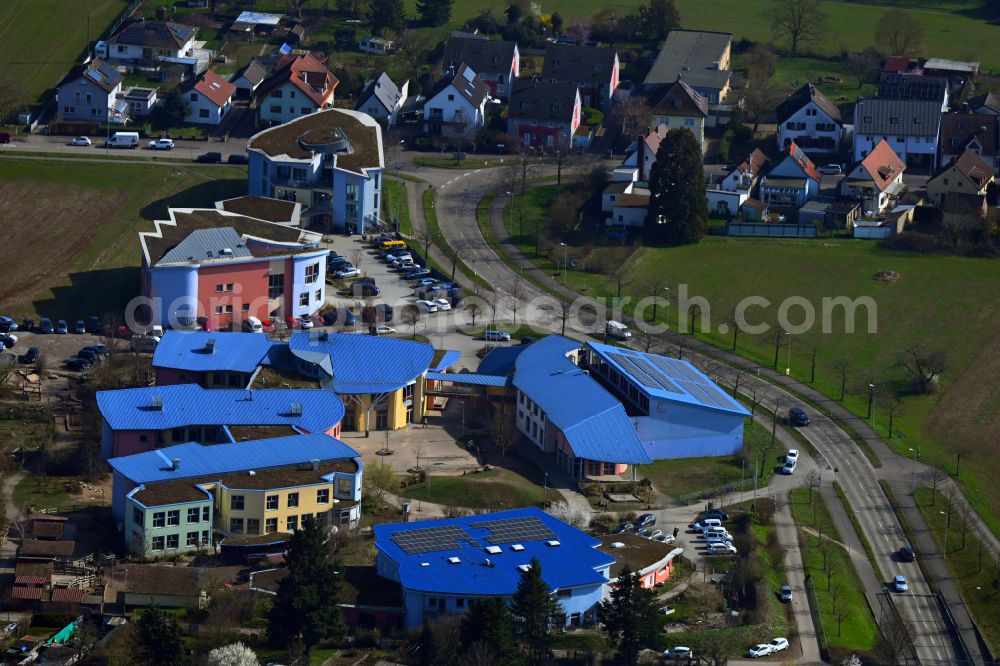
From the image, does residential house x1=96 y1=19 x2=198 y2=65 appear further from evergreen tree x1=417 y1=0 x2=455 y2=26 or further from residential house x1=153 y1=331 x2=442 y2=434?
residential house x1=153 y1=331 x2=442 y2=434

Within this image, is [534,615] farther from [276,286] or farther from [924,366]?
[276,286]

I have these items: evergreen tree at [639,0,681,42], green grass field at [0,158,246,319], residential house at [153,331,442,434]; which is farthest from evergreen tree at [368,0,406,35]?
residential house at [153,331,442,434]

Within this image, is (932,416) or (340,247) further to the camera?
(340,247)

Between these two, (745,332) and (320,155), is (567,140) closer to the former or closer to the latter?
(320,155)

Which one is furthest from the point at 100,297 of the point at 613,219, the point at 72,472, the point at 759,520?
the point at 759,520

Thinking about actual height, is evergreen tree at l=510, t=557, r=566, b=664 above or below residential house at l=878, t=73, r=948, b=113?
below

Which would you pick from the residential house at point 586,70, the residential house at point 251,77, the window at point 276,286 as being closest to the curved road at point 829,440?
the window at point 276,286

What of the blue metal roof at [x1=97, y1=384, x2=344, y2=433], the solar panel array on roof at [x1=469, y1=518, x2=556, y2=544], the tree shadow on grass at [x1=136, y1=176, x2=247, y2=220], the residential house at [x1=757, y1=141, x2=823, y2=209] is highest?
the residential house at [x1=757, y1=141, x2=823, y2=209]
